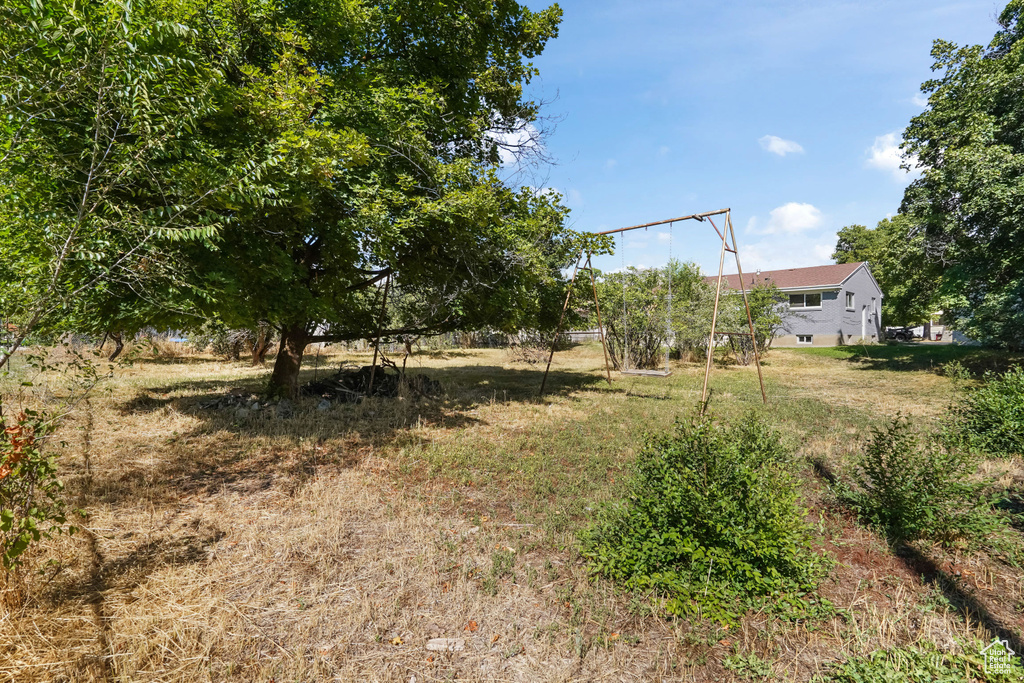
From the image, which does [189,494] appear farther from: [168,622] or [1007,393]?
[1007,393]

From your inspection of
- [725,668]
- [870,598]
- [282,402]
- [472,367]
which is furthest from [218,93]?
[472,367]

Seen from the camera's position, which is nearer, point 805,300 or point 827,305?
point 827,305

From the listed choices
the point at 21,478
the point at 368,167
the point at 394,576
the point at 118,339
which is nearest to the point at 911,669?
the point at 394,576

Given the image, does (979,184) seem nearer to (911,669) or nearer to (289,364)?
(911,669)

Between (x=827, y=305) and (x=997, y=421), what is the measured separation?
2877cm

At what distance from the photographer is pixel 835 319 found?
1213 inches

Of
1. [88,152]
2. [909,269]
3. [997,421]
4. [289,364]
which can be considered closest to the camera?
[88,152]

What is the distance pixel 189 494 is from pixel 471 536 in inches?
129

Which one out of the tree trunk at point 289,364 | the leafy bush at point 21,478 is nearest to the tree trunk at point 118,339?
the tree trunk at point 289,364

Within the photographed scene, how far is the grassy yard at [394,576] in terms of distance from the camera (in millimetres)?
2648

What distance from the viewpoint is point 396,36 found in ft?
28.7
